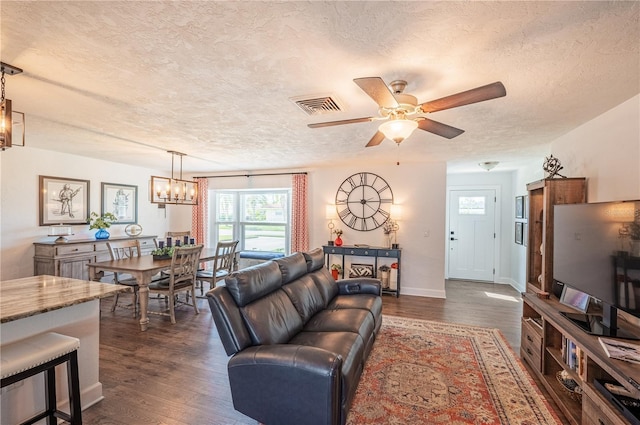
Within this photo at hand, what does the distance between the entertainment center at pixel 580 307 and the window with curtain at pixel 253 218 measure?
4.64 meters

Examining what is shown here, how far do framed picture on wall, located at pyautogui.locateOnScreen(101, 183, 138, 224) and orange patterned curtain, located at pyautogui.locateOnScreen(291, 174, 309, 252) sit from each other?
343 centimetres

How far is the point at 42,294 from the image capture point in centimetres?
193

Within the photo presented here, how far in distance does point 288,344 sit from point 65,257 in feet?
14.1

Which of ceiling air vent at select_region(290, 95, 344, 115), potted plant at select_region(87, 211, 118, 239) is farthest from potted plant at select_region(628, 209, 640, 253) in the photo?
potted plant at select_region(87, 211, 118, 239)

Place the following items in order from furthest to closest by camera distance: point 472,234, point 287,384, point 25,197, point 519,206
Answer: point 472,234 → point 519,206 → point 25,197 → point 287,384

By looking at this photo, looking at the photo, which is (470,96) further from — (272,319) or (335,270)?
(335,270)

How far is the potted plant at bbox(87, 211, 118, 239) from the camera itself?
4997mm

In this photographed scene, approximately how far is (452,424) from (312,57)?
2.61 meters

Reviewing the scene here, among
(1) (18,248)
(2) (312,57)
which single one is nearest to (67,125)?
(1) (18,248)

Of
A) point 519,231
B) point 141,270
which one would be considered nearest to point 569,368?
point 519,231

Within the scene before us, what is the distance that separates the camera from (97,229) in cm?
534

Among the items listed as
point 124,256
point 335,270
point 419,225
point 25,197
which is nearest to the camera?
point 25,197

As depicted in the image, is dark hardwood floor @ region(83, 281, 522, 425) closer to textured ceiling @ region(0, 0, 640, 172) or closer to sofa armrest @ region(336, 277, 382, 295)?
sofa armrest @ region(336, 277, 382, 295)

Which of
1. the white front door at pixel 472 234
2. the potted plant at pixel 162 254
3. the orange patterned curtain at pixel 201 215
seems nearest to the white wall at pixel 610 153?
the white front door at pixel 472 234
